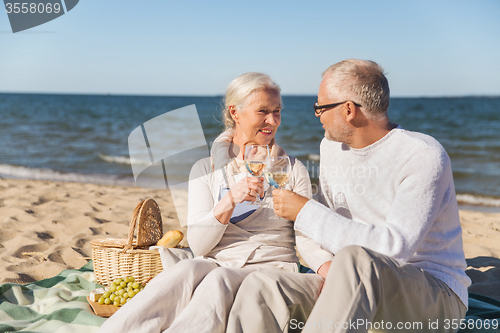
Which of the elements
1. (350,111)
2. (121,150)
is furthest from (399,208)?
(121,150)

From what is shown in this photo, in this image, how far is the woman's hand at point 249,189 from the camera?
235 cm

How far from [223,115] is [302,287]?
62.1 inches

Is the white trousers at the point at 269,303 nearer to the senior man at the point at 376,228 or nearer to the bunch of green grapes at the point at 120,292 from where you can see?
the senior man at the point at 376,228

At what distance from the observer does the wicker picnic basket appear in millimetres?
3295

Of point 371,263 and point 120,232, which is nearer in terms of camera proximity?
point 371,263

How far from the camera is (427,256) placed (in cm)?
224

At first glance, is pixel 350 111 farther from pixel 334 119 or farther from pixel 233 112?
pixel 233 112

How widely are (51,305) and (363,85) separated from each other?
2.77m

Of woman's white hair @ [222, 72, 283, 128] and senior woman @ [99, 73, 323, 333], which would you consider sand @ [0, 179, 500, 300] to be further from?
woman's white hair @ [222, 72, 283, 128]

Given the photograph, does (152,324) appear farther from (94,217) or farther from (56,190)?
(56,190)

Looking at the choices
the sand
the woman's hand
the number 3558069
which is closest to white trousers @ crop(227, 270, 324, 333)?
the woman's hand

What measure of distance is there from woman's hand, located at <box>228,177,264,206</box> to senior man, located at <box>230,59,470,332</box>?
146 mm

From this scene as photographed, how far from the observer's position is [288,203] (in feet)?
7.17

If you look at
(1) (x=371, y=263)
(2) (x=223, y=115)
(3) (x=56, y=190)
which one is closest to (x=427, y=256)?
(1) (x=371, y=263)
